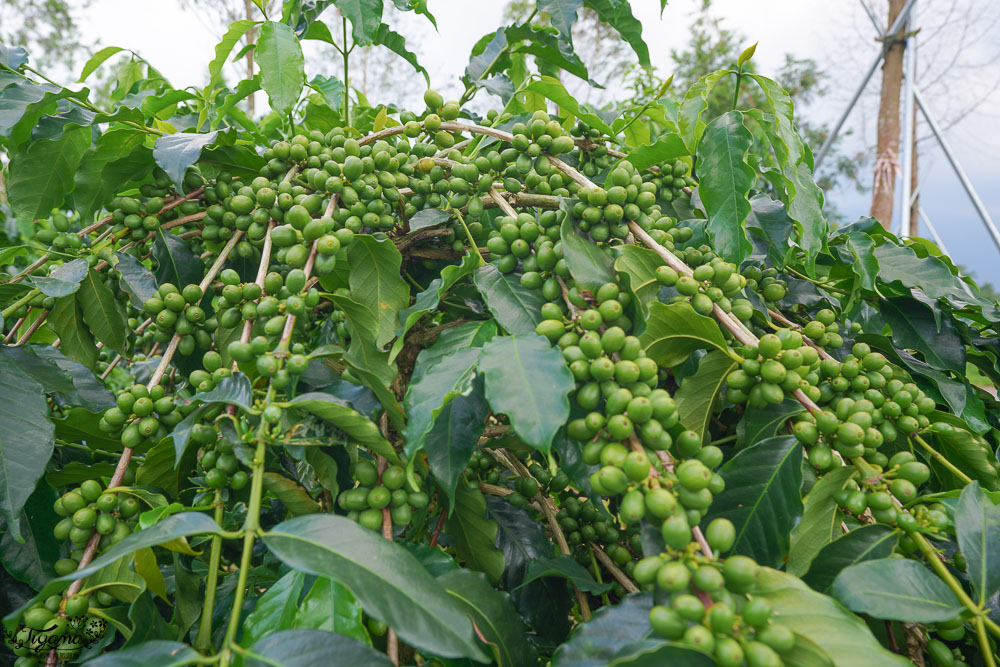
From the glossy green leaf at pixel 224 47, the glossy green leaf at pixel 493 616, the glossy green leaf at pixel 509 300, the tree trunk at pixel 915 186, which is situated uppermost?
the tree trunk at pixel 915 186

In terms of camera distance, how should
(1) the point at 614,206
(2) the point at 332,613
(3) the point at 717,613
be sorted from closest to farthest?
(3) the point at 717,613 < (2) the point at 332,613 < (1) the point at 614,206

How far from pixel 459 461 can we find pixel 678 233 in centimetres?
56

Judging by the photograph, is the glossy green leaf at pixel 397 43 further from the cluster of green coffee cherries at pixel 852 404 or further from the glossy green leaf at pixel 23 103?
the cluster of green coffee cherries at pixel 852 404

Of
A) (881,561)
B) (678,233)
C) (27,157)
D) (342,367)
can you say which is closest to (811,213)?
(678,233)

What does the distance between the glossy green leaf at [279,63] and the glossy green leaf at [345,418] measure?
60 centimetres

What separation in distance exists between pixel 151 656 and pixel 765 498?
0.71m

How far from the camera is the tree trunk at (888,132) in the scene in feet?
22.7

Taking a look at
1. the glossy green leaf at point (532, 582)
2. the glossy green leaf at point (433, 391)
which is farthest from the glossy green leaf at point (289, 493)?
the glossy green leaf at point (532, 582)

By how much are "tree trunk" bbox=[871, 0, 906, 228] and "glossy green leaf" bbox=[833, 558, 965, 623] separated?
777 centimetres

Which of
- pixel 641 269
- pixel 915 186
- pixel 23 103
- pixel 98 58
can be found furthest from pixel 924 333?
pixel 915 186

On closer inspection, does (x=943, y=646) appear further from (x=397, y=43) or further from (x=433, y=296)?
(x=397, y=43)

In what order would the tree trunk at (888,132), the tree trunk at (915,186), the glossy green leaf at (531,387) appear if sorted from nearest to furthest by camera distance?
the glossy green leaf at (531,387)
the tree trunk at (888,132)
the tree trunk at (915,186)

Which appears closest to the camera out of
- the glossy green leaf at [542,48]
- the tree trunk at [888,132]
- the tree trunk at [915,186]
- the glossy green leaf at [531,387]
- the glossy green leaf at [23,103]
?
the glossy green leaf at [531,387]

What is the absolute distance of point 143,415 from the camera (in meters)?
0.81
